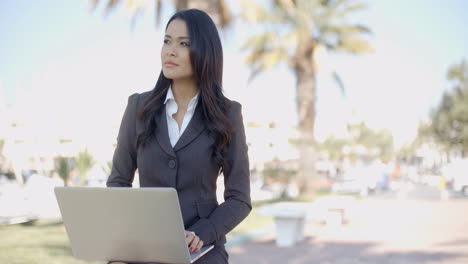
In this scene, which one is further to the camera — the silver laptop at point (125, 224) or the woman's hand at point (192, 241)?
the woman's hand at point (192, 241)

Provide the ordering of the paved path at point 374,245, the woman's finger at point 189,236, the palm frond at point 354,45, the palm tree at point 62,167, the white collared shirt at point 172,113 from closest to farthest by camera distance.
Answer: the woman's finger at point 189,236, the white collared shirt at point 172,113, the paved path at point 374,245, the palm tree at point 62,167, the palm frond at point 354,45

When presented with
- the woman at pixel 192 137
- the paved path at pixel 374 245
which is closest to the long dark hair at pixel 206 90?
the woman at pixel 192 137

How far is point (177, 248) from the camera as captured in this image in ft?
5.32

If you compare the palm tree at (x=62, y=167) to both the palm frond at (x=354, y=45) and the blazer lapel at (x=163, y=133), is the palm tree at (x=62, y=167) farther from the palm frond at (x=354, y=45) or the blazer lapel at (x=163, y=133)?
the palm frond at (x=354, y=45)

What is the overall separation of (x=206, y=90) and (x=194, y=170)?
0.33 m

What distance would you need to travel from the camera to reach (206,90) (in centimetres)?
206

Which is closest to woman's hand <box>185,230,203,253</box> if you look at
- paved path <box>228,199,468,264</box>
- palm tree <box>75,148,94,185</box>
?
paved path <box>228,199,468,264</box>

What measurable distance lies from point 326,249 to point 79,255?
831 cm

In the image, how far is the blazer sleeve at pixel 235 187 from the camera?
1911 millimetres

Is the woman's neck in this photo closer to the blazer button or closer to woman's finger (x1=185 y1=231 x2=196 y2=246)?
the blazer button

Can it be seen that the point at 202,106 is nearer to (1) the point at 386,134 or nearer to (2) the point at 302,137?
(2) the point at 302,137

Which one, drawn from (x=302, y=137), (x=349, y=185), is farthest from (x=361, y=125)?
(x=302, y=137)

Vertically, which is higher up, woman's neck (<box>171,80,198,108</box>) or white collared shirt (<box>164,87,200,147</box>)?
woman's neck (<box>171,80,198,108</box>)

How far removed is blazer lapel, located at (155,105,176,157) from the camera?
1.93 m
